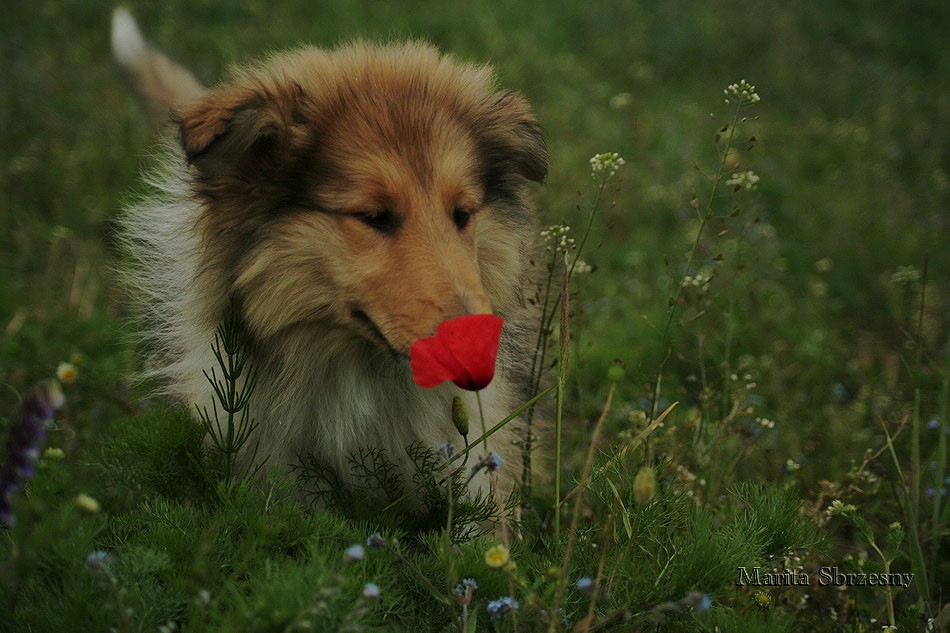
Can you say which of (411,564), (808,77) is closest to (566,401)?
(411,564)

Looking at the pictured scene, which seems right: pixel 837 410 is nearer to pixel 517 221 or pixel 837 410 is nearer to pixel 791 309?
pixel 791 309

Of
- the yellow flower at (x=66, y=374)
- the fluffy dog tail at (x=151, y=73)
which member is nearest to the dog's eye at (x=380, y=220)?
the yellow flower at (x=66, y=374)

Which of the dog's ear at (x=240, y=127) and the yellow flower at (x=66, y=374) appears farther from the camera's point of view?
the yellow flower at (x=66, y=374)

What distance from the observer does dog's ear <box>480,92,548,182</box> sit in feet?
9.59

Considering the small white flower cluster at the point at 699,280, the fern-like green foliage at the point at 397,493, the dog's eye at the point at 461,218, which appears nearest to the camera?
the fern-like green foliage at the point at 397,493

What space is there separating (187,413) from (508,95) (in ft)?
4.99

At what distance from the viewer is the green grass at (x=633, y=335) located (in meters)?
2.04

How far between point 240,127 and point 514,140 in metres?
0.92

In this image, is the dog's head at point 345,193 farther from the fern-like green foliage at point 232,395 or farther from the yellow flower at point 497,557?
the yellow flower at point 497,557

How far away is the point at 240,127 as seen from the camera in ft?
8.16

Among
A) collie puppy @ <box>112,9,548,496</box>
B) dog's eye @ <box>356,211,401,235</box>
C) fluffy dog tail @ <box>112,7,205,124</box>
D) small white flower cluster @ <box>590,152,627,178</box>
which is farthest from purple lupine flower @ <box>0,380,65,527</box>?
fluffy dog tail @ <box>112,7,205,124</box>

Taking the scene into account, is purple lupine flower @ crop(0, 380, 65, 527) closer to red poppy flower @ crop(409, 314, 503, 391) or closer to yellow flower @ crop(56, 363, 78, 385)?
red poppy flower @ crop(409, 314, 503, 391)

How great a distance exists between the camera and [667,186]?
6.52m

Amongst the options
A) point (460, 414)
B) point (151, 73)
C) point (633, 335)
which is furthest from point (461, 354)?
point (151, 73)
